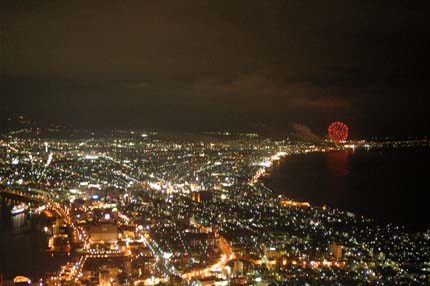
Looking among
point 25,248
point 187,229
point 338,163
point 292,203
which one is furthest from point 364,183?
point 25,248

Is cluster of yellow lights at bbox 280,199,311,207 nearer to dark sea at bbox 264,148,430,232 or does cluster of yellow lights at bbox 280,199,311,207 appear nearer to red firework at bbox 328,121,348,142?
dark sea at bbox 264,148,430,232

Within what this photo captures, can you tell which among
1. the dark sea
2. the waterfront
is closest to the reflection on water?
the dark sea

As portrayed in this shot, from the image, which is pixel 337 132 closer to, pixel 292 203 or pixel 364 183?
pixel 364 183

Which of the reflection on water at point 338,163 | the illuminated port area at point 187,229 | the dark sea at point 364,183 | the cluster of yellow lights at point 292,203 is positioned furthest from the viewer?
the reflection on water at point 338,163

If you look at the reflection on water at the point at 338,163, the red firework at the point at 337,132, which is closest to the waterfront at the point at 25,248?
the reflection on water at the point at 338,163

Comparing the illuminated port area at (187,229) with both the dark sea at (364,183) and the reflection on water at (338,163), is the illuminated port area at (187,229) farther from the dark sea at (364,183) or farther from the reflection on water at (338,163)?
the reflection on water at (338,163)
